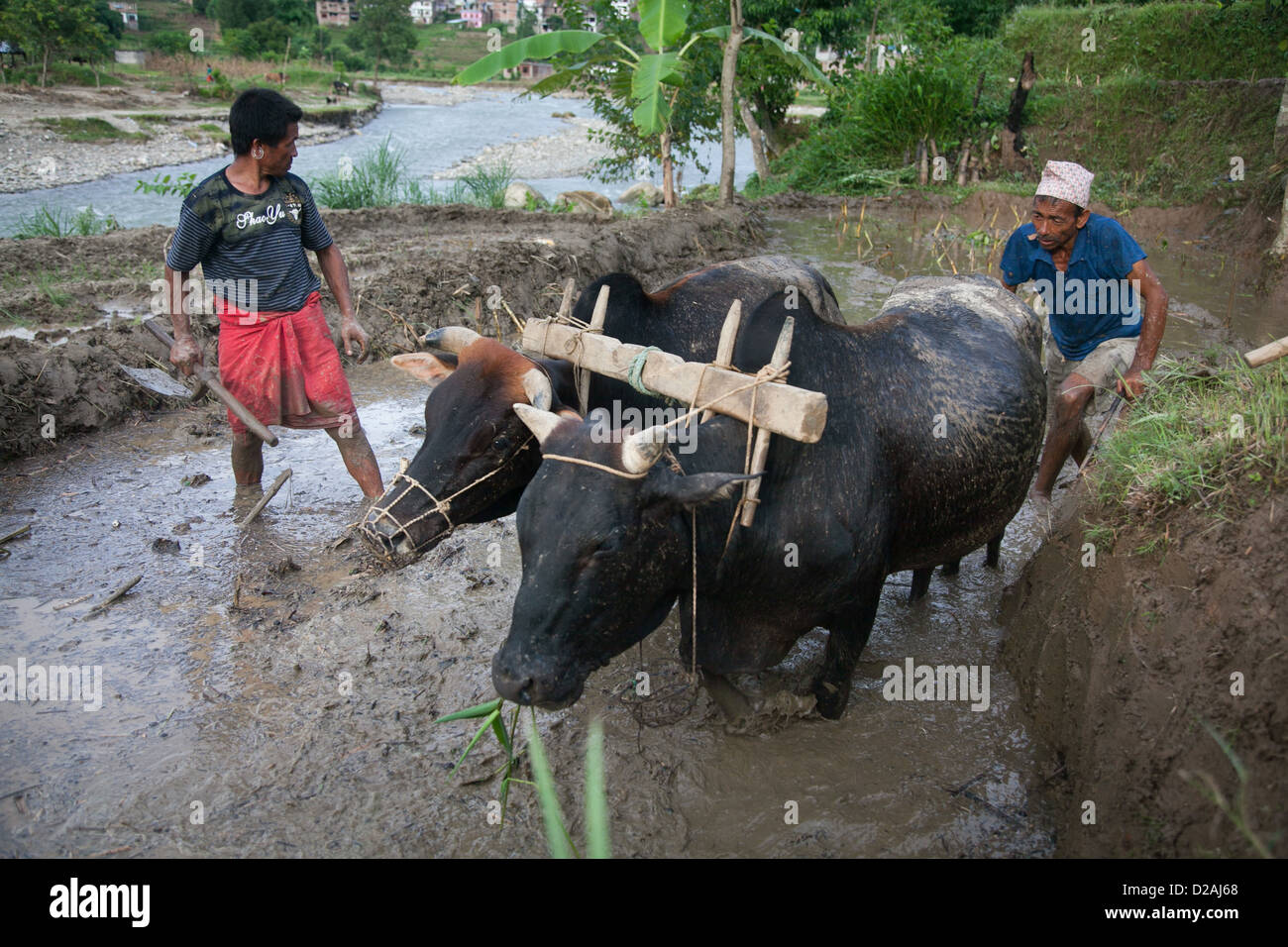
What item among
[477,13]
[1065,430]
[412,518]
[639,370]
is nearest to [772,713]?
[639,370]

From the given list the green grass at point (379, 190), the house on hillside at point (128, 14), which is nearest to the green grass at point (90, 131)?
the green grass at point (379, 190)

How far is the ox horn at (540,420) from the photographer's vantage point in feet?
9.14

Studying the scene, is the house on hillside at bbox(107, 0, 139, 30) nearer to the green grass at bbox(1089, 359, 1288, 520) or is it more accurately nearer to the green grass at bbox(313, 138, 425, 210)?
the green grass at bbox(313, 138, 425, 210)

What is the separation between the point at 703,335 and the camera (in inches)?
149

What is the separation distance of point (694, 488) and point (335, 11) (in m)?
104

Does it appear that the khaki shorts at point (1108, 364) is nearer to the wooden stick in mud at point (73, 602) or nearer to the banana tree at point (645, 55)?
the wooden stick in mud at point (73, 602)

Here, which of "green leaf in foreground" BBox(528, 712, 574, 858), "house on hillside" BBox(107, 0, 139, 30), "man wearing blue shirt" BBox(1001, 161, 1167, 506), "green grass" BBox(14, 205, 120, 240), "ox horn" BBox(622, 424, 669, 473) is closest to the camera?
"green leaf in foreground" BBox(528, 712, 574, 858)

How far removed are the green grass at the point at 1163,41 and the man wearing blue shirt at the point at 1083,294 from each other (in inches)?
498

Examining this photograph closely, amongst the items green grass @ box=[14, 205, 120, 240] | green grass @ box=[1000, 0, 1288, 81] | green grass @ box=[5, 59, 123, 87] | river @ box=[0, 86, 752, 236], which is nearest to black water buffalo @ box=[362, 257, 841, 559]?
green grass @ box=[14, 205, 120, 240]

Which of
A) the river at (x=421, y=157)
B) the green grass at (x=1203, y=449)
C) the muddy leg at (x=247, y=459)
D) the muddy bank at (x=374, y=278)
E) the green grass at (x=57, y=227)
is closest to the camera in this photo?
the green grass at (x=1203, y=449)

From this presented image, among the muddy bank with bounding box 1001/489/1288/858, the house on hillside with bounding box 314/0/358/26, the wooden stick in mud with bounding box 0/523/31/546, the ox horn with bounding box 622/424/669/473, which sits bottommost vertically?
the wooden stick in mud with bounding box 0/523/31/546

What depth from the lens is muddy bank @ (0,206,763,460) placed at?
6074 millimetres

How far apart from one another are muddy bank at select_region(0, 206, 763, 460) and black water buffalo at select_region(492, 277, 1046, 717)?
2.42 meters
